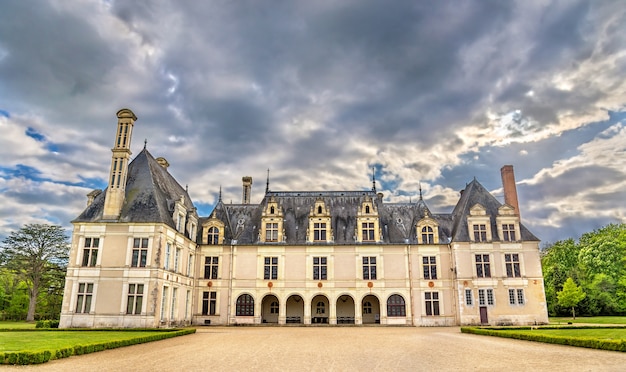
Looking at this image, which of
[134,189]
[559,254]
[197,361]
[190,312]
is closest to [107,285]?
[134,189]

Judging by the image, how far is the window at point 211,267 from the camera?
125 feet

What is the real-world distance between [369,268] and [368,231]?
3.32m

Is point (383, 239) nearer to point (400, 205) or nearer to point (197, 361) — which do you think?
point (400, 205)

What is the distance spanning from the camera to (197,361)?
13445 mm

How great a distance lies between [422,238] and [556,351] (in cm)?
2235

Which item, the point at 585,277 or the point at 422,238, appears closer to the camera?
the point at 422,238

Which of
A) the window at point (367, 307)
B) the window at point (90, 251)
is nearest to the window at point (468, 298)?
the window at point (367, 307)

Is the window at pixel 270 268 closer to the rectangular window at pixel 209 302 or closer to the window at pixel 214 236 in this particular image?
the rectangular window at pixel 209 302

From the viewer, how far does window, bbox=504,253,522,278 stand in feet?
116

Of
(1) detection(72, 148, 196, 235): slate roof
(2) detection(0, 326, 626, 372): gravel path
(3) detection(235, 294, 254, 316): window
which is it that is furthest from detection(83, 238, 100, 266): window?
(2) detection(0, 326, 626, 372): gravel path

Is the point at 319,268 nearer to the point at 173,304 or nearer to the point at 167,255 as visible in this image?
the point at 173,304

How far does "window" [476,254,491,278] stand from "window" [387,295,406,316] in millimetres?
6824

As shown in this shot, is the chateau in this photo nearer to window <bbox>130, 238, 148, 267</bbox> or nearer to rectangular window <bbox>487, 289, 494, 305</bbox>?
rectangular window <bbox>487, 289, 494, 305</bbox>

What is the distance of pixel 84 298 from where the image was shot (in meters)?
28.2
